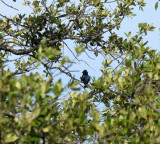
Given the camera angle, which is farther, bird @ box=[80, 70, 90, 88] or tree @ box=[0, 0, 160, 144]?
bird @ box=[80, 70, 90, 88]

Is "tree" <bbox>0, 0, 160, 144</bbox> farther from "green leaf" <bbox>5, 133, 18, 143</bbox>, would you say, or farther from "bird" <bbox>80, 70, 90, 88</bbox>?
"bird" <bbox>80, 70, 90, 88</bbox>

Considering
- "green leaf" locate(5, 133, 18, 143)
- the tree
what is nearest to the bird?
the tree

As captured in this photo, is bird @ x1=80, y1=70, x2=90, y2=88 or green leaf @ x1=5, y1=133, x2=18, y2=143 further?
bird @ x1=80, y1=70, x2=90, y2=88

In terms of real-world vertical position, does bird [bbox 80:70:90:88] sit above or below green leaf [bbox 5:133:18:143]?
above

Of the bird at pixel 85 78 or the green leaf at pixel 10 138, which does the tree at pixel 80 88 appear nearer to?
the green leaf at pixel 10 138

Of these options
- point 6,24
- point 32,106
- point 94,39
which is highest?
point 6,24

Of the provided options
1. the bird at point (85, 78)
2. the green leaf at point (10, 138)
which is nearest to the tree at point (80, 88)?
the green leaf at point (10, 138)

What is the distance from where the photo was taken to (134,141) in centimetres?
338

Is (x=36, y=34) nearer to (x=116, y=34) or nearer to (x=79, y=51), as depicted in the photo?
(x=116, y=34)

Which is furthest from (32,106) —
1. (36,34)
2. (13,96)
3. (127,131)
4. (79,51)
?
(36,34)

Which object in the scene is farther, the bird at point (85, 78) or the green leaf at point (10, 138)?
the bird at point (85, 78)

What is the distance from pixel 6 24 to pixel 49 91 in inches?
184

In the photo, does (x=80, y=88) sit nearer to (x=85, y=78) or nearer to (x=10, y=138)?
(x=10, y=138)

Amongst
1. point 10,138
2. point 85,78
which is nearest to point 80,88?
point 10,138
